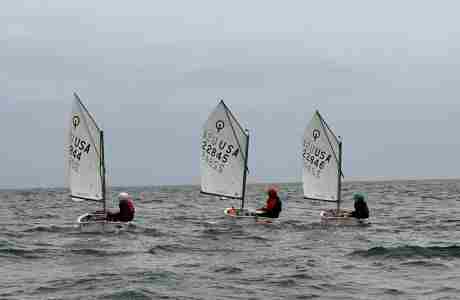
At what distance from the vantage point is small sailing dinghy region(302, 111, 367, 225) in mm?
37531

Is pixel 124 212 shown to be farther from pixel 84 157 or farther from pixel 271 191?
pixel 271 191

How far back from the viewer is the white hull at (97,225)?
1149 inches

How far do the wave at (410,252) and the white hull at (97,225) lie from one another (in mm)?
11123

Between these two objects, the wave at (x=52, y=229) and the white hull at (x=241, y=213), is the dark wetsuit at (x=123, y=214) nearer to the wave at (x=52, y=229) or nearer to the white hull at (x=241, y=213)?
the wave at (x=52, y=229)

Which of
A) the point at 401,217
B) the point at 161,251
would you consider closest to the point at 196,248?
the point at 161,251

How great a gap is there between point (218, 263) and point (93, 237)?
8.22 meters

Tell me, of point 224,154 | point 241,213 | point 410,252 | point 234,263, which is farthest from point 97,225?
point 410,252

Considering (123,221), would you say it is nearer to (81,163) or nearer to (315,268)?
(81,163)

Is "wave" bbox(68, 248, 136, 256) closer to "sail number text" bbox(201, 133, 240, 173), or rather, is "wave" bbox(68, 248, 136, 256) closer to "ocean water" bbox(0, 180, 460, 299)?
"ocean water" bbox(0, 180, 460, 299)

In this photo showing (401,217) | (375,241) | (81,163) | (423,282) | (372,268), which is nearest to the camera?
(423,282)

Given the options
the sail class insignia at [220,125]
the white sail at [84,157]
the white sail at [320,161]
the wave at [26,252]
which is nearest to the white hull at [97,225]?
the white sail at [84,157]

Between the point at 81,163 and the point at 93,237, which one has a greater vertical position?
the point at 81,163

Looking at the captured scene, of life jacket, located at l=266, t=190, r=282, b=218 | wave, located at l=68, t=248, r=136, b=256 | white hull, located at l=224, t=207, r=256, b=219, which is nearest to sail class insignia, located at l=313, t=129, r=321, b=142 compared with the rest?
life jacket, located at l=266, t=190, r=282, b=218

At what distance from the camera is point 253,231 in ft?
98.7
